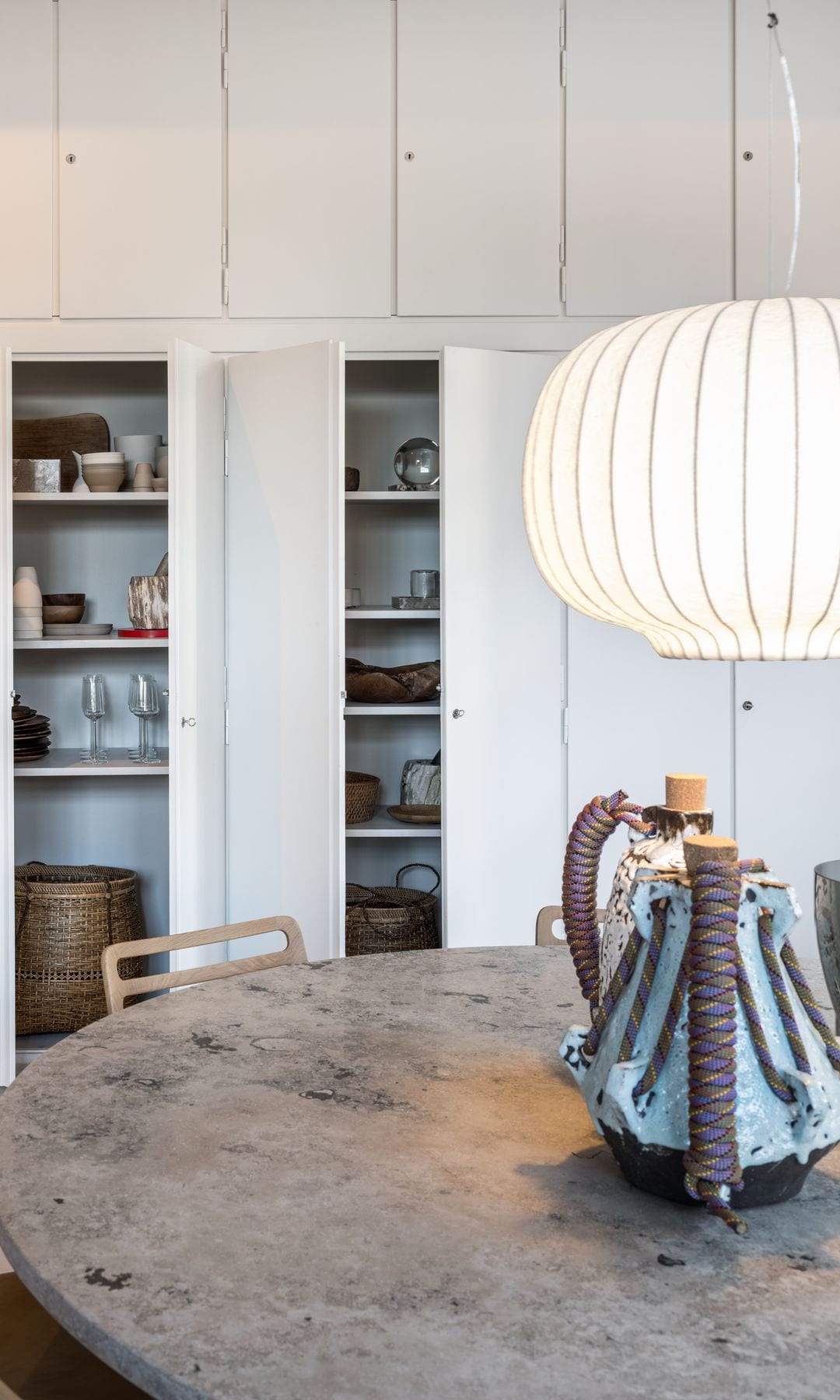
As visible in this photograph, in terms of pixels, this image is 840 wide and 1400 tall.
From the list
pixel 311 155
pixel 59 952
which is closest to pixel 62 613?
pixel 59 952

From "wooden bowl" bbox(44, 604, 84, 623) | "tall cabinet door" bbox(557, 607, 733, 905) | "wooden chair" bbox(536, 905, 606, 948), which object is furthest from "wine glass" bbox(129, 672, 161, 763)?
"wooden chair" bbox(536, 905, 606, 948)

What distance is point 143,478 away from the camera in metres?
3.69

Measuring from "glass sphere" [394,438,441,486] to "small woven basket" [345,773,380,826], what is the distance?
0.94 metres

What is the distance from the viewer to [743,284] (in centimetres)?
372

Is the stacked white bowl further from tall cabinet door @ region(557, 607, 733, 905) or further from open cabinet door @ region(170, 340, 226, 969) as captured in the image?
tall cabinet door @ region(557, 607, 733, 905)

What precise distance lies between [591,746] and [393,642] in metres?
0.87

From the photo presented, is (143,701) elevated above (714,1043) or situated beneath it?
elevated above

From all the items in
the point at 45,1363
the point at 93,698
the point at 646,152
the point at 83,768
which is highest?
the point at 646,152

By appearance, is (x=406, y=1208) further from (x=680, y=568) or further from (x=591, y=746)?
(x=591, y=746)

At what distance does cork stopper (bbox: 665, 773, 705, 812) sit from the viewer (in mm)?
1154

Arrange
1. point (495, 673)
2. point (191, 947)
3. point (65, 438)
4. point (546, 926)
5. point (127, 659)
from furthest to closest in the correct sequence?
point (127, 659), point (65, 438), point (495, 673), point (546, 926), point (191, 947)

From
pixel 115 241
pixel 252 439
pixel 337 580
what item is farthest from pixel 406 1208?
pixel 115 241

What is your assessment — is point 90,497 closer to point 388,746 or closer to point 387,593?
point 387,593

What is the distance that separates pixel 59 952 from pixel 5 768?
2.11 feet
